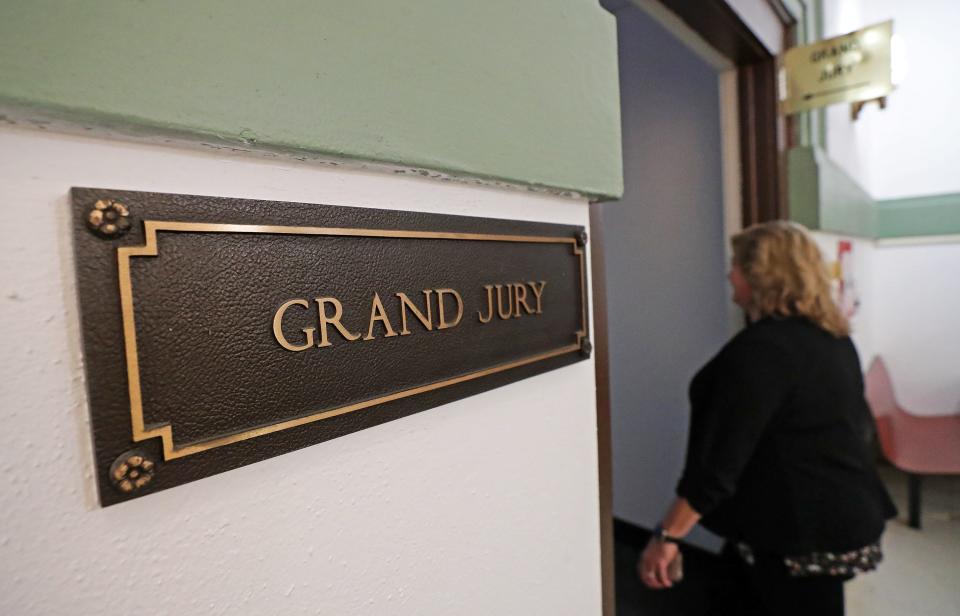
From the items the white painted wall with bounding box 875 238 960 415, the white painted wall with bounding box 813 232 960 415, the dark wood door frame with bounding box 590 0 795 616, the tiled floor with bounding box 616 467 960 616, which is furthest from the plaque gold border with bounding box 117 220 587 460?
the white painted wall with bounding box 875 238 960 415

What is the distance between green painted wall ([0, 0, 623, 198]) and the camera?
0.88ft

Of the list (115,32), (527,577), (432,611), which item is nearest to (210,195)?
(115,32)

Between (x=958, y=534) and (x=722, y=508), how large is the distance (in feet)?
6.09

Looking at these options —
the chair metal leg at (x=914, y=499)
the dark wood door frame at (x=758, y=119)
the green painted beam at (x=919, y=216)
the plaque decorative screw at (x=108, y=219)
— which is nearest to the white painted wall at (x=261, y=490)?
the plaque decorative screw at (x=108, y=219)

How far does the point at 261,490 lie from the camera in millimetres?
374

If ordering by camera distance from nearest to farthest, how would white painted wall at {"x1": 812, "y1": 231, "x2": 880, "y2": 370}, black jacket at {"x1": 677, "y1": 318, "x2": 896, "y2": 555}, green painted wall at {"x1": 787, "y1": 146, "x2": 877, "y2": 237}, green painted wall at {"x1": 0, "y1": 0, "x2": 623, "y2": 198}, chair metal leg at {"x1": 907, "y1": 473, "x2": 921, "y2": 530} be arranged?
green painted wall at {"x1": 0, "y1": 0, "x2": 623, "y2": 198}
black jacket at {"x1": 677, "y1": 318, "x2": 896, "y2": 555}
green painted wall at {"x1": 787, "y1": 146, "x2": 877, "y2": 237}
chair metal leg at {"x1": 907, "y1": 473, "x2": 921, "y2": 530}
white painted wall at {"x1": 812, "y1": 231, "x2": 880, "y2": 370}

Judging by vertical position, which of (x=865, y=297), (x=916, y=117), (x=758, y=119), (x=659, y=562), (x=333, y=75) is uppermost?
(x=916, y=117)

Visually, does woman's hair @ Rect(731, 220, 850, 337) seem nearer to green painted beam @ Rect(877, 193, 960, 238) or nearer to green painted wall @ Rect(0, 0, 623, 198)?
green painted wall @ Rect(0, 0, 623, 198)

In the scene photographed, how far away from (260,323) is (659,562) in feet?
3.51

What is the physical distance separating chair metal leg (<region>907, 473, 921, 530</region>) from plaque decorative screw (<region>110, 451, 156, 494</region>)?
2.82m

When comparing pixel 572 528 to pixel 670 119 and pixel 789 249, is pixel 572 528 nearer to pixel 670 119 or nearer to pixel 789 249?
pixel 789 249

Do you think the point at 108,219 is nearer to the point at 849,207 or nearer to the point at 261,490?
the point at 261,490

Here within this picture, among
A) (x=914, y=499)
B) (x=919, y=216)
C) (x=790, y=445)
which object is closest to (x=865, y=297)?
(x=919, y=216)

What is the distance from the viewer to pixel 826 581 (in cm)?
103
